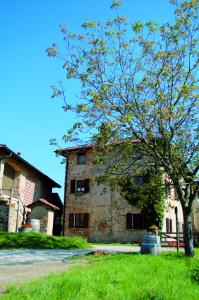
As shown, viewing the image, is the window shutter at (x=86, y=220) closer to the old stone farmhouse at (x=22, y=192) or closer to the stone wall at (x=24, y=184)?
the old stone farmhouse at (x=22, y=192)

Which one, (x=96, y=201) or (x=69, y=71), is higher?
(x=69, y=71)

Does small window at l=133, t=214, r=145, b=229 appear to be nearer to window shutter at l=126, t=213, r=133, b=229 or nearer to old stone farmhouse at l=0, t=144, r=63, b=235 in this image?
window shutter at l=126, t=213, r=133, b=229

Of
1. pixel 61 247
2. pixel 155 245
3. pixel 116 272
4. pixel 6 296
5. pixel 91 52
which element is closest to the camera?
pixel 6 296

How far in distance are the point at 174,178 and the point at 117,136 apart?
280cm

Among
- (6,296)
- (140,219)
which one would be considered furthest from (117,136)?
(140,219)

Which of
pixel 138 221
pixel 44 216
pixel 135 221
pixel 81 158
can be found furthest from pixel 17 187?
pixel 138 221

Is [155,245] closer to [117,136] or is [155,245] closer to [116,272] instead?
[117,136]

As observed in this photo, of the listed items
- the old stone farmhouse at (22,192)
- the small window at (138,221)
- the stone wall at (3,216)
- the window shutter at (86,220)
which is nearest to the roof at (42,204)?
the old stone farmhouse at (22,192)

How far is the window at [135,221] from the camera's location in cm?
2764

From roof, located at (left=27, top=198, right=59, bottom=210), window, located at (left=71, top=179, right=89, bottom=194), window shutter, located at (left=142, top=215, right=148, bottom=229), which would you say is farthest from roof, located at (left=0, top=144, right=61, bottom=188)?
window shutter, located at (left=142, top=215, right=148, bottom=229)

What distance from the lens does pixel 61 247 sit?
1658cm

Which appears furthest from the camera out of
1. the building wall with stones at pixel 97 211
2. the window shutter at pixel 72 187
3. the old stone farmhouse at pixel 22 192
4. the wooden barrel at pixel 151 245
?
the window shutter at pixel 72 187

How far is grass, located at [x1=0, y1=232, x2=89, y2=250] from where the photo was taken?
16.0m

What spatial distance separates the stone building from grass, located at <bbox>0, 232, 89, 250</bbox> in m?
9.46
